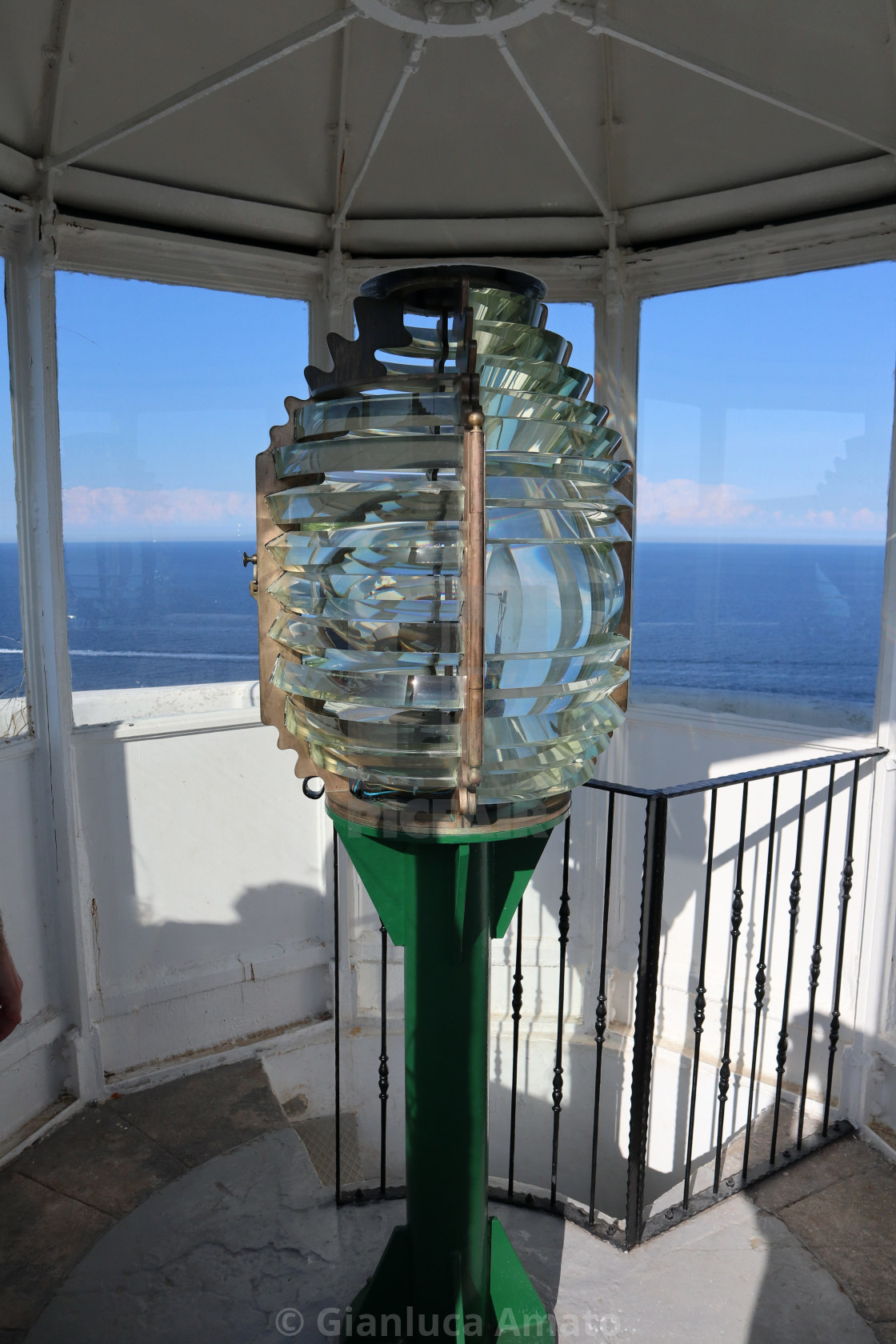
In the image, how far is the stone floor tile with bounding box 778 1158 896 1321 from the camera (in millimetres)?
1921

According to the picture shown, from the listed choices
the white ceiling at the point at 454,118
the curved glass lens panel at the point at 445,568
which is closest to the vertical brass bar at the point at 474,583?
the curved glass lens panel at the point at 445,568

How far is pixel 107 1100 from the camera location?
108 inches

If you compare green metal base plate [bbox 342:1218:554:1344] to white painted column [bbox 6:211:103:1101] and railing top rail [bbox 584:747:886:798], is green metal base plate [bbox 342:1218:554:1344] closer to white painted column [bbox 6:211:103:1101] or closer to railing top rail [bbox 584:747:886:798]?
railing top rail [bbox 584:747:886:798]

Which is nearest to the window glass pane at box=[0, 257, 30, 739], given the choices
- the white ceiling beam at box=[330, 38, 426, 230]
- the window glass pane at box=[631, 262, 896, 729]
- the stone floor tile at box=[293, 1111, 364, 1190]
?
the white ceiling beam at box=[330, 38, 426, 230]

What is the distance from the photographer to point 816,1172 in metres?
2.34

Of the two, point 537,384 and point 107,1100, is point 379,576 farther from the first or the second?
point 107,1100

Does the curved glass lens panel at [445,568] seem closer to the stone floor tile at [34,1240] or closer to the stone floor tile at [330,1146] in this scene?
the stone floor tile at [34,1240]

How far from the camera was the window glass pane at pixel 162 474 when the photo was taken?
276cm

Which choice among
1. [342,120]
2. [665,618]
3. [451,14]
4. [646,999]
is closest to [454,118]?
[342,120]

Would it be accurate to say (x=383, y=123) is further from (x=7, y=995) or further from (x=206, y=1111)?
(x=206, y=1111)

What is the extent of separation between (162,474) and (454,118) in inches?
53.6

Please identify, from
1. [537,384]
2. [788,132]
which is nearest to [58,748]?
[537,384]

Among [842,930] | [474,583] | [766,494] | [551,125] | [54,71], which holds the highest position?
[54,71]

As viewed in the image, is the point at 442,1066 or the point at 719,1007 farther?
A: the point at 719,1007
